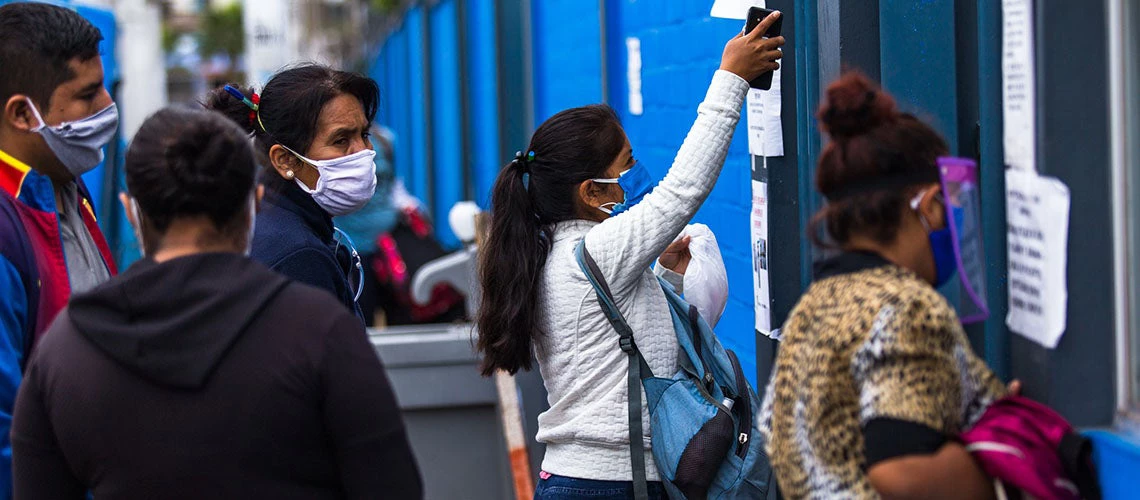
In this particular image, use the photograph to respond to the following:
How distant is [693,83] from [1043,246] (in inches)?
94.3

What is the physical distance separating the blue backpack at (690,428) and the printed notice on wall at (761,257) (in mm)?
A: 676

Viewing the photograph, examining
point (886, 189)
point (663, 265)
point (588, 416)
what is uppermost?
point (886, 189)

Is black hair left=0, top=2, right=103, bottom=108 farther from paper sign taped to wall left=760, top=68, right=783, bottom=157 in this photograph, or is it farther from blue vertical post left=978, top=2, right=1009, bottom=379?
blue vertical post left=978, top=2, right=1009, bottom=379

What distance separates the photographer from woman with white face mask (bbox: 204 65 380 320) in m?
3.32

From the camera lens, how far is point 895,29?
10.1ft

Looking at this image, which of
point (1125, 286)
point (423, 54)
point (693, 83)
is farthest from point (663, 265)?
point (423, 54)

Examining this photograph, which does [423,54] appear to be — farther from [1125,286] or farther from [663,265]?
[1125,286]

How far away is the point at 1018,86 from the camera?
2238 mm

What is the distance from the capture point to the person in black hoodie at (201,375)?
2049mm

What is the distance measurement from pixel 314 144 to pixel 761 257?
1.27 meters

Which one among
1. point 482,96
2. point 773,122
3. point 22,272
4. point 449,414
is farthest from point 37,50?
point 482,96

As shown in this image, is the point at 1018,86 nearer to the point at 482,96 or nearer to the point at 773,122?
the point at 773,122

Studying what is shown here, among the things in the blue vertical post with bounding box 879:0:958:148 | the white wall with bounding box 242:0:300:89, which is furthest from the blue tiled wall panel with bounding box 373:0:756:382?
the white wall with bounding box 242:0:300:89

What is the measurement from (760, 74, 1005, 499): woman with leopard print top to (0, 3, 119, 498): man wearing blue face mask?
167 cm
